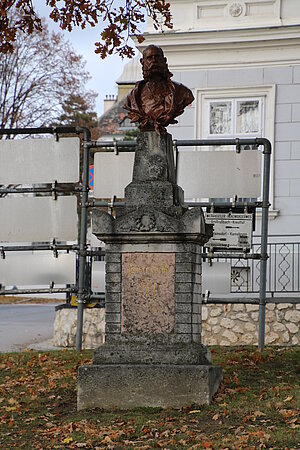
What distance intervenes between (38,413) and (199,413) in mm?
1688

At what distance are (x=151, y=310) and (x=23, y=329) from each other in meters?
13.6

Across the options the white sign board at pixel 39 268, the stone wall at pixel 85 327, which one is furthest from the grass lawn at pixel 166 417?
the stone wall at pixel 85 327

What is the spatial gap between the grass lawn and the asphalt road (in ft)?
22.3

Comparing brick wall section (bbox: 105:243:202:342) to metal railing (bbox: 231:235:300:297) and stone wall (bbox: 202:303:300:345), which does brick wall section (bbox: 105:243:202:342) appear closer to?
stone wall (bbox: 202:303:300:345)

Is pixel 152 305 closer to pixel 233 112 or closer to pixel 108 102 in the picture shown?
pixel 233 112

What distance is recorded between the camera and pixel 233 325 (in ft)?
47.8

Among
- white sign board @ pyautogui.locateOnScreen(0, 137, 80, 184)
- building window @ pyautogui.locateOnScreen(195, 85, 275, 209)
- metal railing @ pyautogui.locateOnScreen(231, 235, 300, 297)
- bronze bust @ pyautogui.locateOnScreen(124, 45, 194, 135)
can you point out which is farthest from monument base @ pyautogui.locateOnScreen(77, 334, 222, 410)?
building window @ pyautogui.locateOnScreen(195, 85, 275, 209)

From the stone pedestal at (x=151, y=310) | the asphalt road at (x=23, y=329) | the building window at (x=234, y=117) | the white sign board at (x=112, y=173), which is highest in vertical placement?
the building window at (x=234, y=117)

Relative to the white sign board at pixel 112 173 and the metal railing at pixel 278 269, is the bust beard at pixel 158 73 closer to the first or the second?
the white sign board at pixel 112 173

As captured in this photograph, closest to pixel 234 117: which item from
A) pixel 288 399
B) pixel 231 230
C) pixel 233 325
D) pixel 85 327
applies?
pixel 233 325

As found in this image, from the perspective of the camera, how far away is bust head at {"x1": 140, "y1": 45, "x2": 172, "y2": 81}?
9195mm

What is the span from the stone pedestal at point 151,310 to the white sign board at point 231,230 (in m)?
2.89

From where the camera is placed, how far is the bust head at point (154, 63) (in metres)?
9.20

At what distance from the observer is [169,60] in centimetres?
1723
